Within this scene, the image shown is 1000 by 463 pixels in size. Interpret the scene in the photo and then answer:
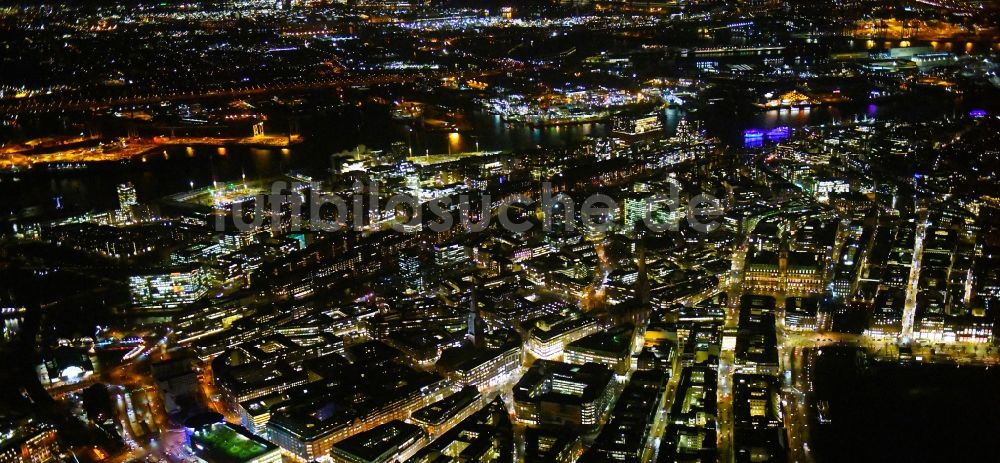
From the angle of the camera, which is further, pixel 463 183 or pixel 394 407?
pixel 463 183

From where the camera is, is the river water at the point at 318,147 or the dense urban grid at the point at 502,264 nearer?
the dense urban grid at the point at 502,264

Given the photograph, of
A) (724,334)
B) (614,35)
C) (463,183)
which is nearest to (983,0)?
(614,35)

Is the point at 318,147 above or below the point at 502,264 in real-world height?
above

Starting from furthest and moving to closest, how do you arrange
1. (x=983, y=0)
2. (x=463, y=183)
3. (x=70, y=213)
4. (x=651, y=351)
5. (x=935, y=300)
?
(x=983, y=0), (x=463, y=183), (x=70, y=213), (x=935, y=300), (x=651, y=351)

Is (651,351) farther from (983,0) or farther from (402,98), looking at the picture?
(983,0)

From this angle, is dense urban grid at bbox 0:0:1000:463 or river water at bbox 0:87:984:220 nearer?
dense urban grid at bbox 0:0:1000:463

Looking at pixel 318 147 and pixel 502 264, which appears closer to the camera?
pixel 502 264

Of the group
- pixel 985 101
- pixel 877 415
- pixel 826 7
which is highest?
pixel 826 7

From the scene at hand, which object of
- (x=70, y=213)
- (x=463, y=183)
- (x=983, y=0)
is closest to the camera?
(x=70, y=213)
